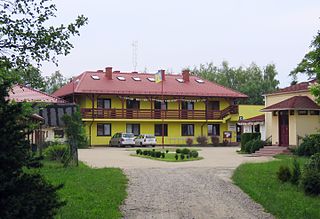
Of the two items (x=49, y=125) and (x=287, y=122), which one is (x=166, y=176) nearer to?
(x=49, y=125)

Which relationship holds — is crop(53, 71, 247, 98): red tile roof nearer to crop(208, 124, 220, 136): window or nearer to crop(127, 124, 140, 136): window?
crop(208, 124, 220, 136): window

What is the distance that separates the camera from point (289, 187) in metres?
14.7

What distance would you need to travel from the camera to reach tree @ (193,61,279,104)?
251 feet

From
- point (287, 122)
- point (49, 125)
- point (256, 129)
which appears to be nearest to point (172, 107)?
point (256, 129)

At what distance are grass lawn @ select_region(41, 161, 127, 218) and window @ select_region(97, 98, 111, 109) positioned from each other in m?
31.5

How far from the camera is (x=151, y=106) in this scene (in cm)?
5166

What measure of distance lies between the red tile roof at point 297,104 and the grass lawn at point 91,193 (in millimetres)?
17135

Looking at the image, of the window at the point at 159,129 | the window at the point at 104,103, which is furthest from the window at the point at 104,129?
the window at the point at 159,129

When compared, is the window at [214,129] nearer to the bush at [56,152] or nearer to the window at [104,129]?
the window at [104,129]

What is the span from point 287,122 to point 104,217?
25.4m

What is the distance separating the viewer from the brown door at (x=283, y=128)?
33469 mm

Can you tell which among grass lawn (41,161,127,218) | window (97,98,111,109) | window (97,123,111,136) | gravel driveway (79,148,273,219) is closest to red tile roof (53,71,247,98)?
window (97,98,111,109)

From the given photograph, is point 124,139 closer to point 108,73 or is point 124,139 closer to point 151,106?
point 151,106

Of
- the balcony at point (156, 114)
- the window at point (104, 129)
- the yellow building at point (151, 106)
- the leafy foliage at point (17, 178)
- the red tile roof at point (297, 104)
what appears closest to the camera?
the leafy foliage at point (17, 178)
